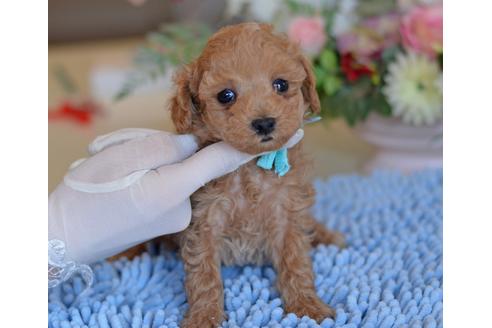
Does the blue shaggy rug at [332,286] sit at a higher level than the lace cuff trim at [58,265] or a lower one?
lower

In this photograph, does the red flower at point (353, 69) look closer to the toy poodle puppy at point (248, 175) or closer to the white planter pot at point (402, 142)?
the white planter pot at point (402, 142)

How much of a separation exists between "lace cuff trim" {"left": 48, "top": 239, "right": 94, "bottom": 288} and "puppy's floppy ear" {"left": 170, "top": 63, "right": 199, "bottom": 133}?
37 centimetres

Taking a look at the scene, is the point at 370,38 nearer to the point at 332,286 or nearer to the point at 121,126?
the point at 332,286

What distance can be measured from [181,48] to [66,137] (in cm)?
115

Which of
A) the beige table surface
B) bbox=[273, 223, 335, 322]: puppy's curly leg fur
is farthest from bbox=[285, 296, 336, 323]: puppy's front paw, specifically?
the beige table surface

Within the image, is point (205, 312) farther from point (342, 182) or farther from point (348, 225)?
point (342, 182)

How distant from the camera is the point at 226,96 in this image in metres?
1.52

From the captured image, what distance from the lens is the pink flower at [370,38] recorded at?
2.74m

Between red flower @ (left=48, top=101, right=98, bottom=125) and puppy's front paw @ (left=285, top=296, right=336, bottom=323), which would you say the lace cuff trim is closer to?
puppy's front paw @ (left=285, top=296, right=336, bottom=323)

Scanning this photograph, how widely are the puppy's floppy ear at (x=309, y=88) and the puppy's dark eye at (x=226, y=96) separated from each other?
204mm

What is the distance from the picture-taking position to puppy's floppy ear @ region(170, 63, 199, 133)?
159 centimetres

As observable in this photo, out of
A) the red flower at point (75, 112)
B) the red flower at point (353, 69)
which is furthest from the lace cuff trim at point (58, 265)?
the red flower at point (75, 112)
